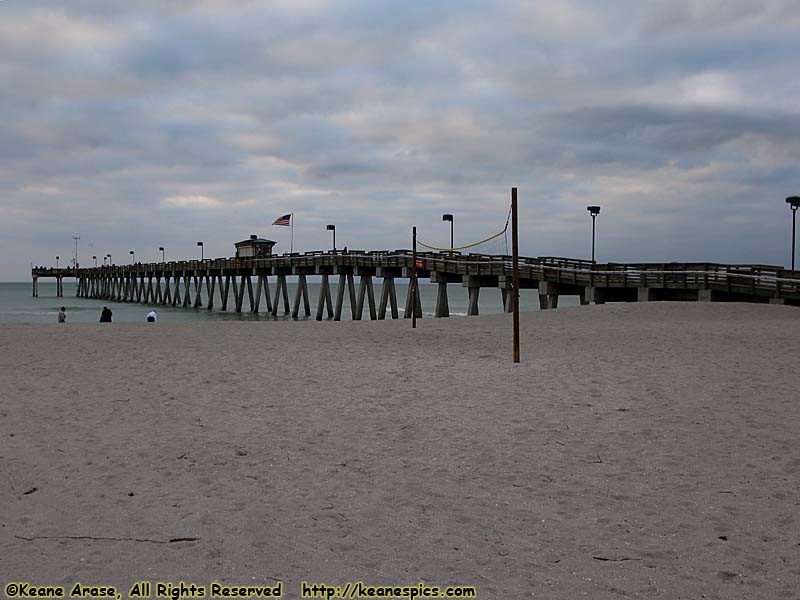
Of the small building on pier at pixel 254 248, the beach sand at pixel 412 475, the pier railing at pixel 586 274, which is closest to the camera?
the beach sand at pixel 412 475

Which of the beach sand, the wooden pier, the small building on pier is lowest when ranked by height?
the beach sand

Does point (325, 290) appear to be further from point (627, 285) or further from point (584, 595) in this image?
point (584, 595)

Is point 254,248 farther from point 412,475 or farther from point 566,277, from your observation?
point 412,475

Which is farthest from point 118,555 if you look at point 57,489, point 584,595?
point 584,595

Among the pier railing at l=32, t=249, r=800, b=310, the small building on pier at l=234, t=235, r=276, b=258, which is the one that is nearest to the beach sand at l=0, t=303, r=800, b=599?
the pier railing at l=32, t=249, r=800, b=310

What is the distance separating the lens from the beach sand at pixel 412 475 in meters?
4.19

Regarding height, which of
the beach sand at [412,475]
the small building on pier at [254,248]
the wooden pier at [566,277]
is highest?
the small building on pier at [254,248]

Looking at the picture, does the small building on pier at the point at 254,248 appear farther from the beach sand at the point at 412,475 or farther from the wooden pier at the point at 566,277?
the beach sand at the point at 412,475

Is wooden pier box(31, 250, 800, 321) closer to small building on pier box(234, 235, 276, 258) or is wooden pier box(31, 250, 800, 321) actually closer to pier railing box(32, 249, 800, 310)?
pier railing box(32, 249, 800, 310)

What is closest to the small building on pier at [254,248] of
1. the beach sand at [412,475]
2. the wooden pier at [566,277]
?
the wooden pier at [566,277]

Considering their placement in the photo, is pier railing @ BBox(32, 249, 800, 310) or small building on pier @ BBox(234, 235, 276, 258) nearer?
pier railing @ BBox(32, 249, 800, 310)

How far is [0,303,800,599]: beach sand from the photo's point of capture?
165 inches

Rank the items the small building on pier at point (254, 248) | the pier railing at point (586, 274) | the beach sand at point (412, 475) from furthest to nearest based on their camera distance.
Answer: the small building on pier at point (254, 248) → the pier railing at point (586, 274) → the beach sand at point (412, 475)

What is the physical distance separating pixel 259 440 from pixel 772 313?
2000cm
